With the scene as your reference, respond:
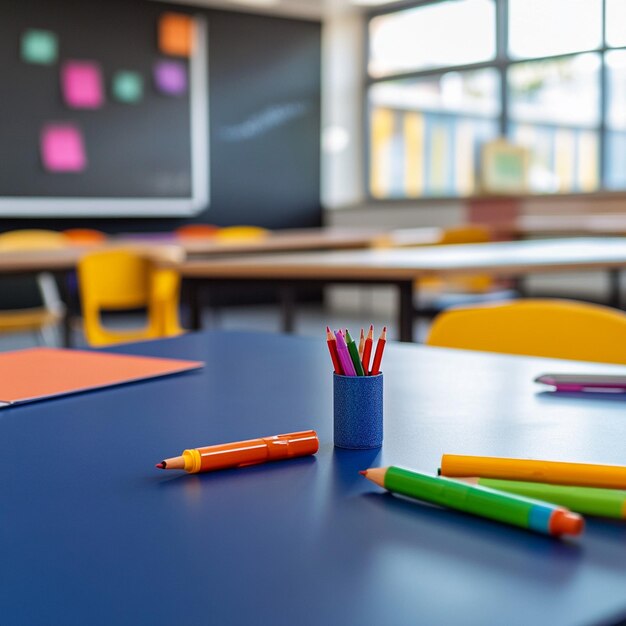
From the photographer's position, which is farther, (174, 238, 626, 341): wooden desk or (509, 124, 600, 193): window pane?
(509, 124, 600, 193): window pane

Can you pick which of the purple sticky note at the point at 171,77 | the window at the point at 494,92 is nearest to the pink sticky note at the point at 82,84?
the purple sticky note at the point at 171,77

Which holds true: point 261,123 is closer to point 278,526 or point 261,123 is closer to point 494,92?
point 494,92

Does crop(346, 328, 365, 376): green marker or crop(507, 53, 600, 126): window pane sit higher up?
crop(507, 53, 600, 126): window pane

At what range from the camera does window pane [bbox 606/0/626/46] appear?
22.2 feet

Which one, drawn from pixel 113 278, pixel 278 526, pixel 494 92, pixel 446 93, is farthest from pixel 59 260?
pixel 446 93

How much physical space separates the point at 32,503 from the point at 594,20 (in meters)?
7.03

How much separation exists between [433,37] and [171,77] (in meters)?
2.25

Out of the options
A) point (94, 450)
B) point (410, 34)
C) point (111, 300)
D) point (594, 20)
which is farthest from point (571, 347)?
point (410, 34)

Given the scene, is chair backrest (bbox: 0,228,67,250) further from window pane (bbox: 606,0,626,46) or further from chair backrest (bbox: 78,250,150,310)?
window pane (bbox: 606,0,626,46)

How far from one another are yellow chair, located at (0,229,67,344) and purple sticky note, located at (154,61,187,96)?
5.36ft

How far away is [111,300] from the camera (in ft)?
12.2

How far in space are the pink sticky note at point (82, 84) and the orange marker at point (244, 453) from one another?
7010 mm

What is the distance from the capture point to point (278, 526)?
A: 0.58 m

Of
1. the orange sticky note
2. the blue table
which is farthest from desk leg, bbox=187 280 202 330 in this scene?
the orange sticky note
